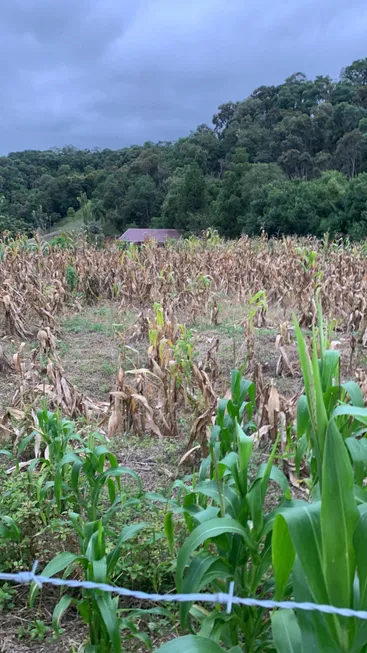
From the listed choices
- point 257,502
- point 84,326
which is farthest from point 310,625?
point 84,326

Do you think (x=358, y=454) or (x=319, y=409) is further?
(x=358, y=454)

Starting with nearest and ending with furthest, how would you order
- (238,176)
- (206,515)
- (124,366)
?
1. (206,515)
2. (124,366)
3. (238,176)

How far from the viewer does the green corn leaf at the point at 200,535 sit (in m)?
1.31

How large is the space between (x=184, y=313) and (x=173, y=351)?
2800 millimetres

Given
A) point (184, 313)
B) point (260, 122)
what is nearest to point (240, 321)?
point (184, 313)

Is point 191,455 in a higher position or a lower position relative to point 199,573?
lower

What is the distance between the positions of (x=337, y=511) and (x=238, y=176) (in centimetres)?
2893

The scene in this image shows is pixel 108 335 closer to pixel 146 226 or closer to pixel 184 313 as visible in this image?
pixel 184 313

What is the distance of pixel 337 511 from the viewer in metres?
1.03

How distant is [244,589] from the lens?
5.13 feet

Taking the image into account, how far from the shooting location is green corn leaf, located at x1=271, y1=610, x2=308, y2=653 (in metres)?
1.25

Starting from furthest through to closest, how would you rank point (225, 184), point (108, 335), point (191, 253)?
point (225, 184)
point (191, 253)
point (108, 335)

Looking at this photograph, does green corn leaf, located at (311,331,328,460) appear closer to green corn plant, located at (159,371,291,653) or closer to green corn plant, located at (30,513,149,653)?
green corn plant, located at (159,371,291,653)

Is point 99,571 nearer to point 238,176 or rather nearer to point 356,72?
point 238,176
